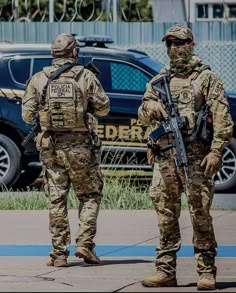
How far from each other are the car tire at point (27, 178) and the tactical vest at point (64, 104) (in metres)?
6.12

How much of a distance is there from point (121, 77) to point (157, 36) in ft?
13.0

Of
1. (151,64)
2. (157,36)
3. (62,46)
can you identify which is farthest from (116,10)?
(62,46)

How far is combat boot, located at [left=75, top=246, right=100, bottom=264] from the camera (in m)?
9.93

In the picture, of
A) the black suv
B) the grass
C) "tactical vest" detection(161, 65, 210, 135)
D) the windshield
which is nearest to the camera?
"tactical vest" detection(161, 65, 210, 135)

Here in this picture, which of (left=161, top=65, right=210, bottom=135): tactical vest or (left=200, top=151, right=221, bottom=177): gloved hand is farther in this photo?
(left=161, top=65, right=210, bottom=135): tactical vest

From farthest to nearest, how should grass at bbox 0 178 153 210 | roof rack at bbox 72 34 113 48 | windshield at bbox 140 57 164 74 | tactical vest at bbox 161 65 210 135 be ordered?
roof rack at bbox 72 34 113 48
windshield at bbox 140 57 164 74
grass at bbox 0 178 153 210
tactical vest at bbox 161 65 210 135

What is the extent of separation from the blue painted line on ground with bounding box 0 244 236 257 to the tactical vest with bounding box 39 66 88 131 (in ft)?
4.20

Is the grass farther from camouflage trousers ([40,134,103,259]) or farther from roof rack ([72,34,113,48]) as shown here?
camouflage trousers ([40,134,103,259])

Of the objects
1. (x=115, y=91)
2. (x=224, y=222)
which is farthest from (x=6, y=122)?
(x=224, y=222)

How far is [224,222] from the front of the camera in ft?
41.4

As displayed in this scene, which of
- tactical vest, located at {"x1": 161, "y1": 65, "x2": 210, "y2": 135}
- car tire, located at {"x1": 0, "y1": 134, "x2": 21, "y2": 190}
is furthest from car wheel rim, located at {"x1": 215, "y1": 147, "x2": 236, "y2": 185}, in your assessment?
tactical vest, located at {"x1": 161, "y1": 65, "x2": 210, "y2": 135}

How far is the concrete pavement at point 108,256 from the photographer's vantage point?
29.5 ft

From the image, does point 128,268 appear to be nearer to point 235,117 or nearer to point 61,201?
point 61,201

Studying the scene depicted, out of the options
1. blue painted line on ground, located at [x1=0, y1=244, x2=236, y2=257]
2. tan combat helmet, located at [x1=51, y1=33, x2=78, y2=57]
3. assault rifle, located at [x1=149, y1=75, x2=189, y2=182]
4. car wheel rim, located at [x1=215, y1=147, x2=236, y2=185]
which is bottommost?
car wheel rim, located at [x1=215, y1=147, x2=236, y2=185]
